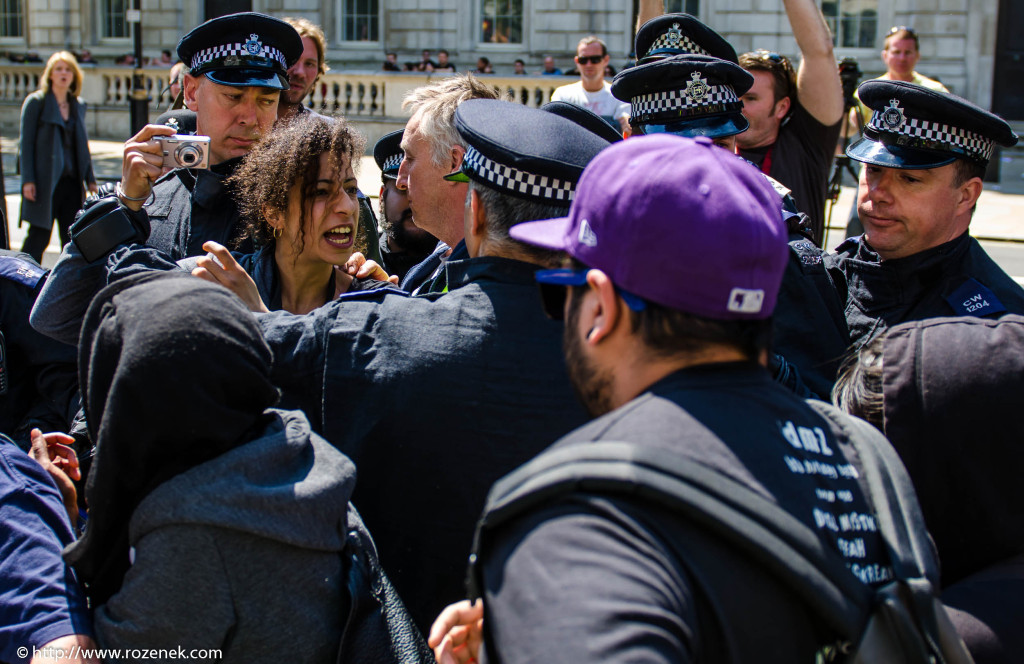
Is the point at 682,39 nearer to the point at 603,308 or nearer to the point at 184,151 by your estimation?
the point at 184,151

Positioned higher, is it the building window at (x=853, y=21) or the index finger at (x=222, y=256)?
the building window at (x=853, y=21)

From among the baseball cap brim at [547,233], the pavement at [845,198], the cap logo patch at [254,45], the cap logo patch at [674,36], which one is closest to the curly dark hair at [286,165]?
the cap logo patch at [254,45]

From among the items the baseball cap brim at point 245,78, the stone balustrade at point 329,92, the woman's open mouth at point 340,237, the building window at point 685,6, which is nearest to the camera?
the woman's open mouth at point 340,237

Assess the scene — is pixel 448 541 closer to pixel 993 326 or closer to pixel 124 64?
pixel 993 326

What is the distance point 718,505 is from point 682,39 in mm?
3330

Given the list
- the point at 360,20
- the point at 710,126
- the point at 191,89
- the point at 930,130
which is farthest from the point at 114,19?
the point at 930,130

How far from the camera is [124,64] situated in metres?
23.9

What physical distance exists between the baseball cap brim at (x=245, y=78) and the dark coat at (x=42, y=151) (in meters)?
6.50

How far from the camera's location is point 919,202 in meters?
3.09

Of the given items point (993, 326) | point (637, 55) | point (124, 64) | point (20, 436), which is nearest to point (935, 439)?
point (993, 326)

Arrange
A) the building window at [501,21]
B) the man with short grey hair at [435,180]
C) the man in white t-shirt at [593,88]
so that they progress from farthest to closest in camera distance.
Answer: the building window at [501,21]
the man in white t-shirt at [593,88]
the man with short grey hair at [435,180]

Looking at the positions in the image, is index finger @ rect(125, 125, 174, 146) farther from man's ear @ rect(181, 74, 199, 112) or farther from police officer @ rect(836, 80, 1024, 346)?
police officer @ rect(836, 80, 1024, 346)

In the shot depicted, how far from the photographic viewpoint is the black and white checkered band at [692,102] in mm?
3482

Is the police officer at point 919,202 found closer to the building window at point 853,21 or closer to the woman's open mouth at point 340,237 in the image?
the woman's open mouth at point 340,237
